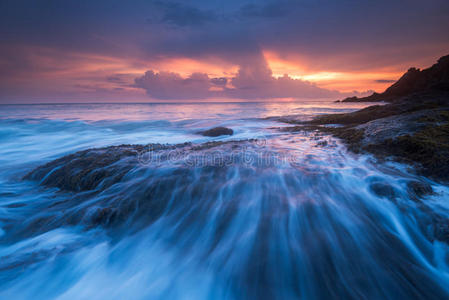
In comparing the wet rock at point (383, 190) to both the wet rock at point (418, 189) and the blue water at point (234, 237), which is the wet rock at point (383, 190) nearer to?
the blue water at point (234, 237)

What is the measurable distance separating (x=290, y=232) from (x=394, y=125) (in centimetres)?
458

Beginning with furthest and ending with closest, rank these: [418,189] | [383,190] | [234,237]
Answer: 1. [383,190]
2. [418,189]
3. [234,237]

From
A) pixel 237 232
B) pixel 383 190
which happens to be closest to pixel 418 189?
pixel 383 190

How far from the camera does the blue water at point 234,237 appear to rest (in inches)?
75.5

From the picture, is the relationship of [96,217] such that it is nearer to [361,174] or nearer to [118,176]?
[118,176]

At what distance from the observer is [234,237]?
8.49ft

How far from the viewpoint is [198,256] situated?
2.35 meters

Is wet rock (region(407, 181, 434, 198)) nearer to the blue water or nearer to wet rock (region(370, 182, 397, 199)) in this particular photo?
the blue water

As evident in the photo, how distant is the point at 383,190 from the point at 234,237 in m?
2.37

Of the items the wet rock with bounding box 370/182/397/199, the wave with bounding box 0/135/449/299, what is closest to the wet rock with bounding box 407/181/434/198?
the wave with bounding box 0/135/449/299

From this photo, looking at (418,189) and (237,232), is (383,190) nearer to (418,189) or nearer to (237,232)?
(418,189)

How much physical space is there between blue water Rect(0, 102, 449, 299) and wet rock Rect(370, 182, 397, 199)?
0.03 metres

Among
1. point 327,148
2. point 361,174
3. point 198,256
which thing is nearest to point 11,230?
point 198,256

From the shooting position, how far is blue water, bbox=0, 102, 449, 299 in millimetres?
1918
